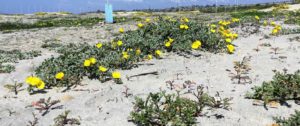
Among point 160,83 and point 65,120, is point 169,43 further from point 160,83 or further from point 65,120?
point 65,120

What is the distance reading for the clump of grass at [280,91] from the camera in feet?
17.7

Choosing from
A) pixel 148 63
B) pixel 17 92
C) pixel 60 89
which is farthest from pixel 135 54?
pixel 17 92

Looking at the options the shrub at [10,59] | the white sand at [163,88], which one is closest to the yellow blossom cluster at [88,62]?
the white sand at [163,88]

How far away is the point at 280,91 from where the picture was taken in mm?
5383

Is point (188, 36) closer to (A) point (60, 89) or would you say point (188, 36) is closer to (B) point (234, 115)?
(A) point (60, 89)

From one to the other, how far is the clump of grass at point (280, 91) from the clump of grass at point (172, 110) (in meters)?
0.55

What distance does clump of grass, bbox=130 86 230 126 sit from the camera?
4738 mm

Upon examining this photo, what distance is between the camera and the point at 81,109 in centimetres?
545

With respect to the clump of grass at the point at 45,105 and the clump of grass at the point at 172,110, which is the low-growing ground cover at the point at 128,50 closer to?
the clump of grass at the point at 45,105

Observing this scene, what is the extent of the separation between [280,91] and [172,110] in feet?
5.51

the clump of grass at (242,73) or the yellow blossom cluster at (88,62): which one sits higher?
the yellow blossom cluster at (88,62)

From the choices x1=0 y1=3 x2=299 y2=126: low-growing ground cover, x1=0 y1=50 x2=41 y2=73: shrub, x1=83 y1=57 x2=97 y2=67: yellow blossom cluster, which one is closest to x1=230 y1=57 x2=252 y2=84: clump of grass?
x1=0 y1=3 x2=299 y2=126: low-growing ground cover

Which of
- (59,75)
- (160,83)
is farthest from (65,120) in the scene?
(160,83)

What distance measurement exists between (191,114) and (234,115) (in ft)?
2.15
